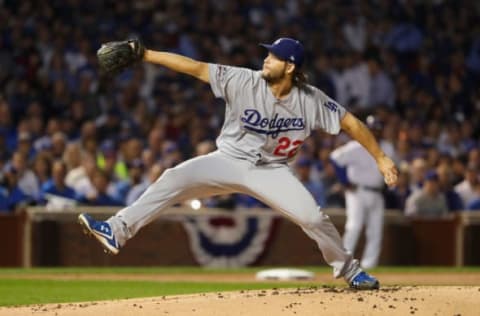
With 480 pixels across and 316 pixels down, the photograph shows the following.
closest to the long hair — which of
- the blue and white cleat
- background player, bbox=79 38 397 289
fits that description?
background player, bbox=79 38 397 289

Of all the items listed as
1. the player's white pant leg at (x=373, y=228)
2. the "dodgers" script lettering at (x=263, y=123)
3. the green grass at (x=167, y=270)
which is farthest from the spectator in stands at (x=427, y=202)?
the "dodgers" script lettering at (x=263, y=123)

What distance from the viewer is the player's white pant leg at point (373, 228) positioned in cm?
1686

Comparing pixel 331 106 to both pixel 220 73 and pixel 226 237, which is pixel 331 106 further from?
pixel 226 237

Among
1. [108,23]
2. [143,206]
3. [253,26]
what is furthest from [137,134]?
[143,206]

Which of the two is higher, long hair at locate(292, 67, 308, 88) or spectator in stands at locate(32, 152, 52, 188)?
long hair at locate(292, 67, 308, 88)

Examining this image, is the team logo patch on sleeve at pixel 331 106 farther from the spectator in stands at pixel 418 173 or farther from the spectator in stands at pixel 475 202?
the spectator in stands at pixel 475 202

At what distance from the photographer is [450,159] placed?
1969cm

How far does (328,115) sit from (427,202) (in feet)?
28.4

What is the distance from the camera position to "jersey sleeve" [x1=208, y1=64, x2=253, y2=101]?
9.75 m

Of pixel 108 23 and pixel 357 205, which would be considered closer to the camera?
pixel 357 205

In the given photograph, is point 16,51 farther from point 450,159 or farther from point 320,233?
point 320,233

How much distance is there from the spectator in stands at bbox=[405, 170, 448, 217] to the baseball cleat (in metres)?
8.37

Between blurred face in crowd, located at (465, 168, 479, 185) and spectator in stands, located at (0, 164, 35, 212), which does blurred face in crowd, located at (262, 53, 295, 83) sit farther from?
blurred face in crowd, located at (465, 168, 479, 185)

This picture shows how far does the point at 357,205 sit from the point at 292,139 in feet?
22.8
